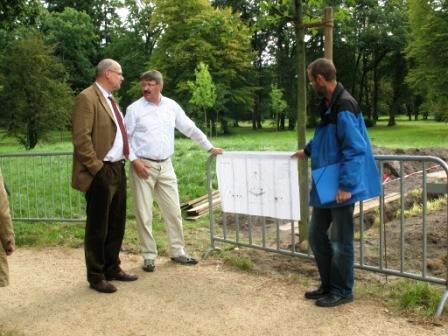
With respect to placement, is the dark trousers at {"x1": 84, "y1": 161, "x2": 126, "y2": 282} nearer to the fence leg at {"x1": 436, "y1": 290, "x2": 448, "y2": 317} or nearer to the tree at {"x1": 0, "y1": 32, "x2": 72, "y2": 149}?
the fence leg at {"x1": 436, "y1": 290, "x2": 448, "y2": 317}

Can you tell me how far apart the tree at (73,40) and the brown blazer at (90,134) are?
46.7 meters

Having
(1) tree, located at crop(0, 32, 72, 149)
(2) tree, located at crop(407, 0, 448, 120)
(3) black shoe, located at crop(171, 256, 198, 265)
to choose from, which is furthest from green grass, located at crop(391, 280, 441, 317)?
(2) tree, located at crop(407, 0, 448, 120)

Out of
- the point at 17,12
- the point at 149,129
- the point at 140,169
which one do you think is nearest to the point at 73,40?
the point at 17,12

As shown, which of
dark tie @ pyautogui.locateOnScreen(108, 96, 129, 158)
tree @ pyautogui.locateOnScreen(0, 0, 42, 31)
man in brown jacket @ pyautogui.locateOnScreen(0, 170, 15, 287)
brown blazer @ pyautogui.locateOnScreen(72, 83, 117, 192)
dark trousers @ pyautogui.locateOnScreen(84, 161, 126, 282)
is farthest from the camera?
tree @ pyautogui.locateOnScreen(0, 0, 42, 31)

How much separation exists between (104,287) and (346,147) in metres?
2.71

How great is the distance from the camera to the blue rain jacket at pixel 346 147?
14.2 feet

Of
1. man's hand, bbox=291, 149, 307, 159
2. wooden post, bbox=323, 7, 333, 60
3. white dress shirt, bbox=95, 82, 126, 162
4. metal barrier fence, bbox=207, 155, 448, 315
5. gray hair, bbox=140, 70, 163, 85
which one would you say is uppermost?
wooden post, bbox=323, 7, 333, 60

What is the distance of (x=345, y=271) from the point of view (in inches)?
187

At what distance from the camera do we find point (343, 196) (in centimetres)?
440

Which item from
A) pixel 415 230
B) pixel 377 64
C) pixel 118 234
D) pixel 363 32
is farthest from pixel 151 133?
pixel 377 64

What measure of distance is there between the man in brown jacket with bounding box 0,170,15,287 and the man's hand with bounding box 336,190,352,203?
99.1 inches

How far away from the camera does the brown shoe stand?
5.28 metres

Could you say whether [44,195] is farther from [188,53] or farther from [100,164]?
[188,53]

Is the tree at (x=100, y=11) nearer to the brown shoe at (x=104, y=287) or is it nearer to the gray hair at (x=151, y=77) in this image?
the gray hair at (x=151, y=77)
